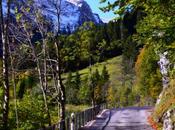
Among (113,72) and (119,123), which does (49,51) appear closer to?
(119,123)

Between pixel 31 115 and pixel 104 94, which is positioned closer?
pixel 31 115

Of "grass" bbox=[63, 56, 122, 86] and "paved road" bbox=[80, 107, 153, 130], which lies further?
"grass" bbox=[63, 56, 122, 86]

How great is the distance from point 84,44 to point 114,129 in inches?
907

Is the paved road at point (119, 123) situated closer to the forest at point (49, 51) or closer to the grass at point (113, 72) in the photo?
the forest at point (49, 51)

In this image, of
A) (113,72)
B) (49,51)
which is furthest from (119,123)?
(113,72)

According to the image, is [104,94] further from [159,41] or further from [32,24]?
[159,41]

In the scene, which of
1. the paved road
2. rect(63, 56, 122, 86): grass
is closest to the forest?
the paved road

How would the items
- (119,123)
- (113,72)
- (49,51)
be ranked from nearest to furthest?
(119,123) → (49,51) → (113,72)

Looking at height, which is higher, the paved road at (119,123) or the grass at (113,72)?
the grass at (113,72)

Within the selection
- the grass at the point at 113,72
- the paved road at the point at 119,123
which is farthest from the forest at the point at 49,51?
the grass at the point at 113,72

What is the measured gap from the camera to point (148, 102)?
335 feet

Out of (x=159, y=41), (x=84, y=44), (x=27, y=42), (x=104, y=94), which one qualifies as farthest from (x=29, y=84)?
(x=159, y=41)

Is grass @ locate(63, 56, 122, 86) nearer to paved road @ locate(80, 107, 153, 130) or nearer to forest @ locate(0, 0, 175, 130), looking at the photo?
forest @ locate(0, 0, 175, 130)

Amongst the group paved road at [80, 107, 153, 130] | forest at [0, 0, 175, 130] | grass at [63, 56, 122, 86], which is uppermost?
grass at [63, 56, 122, 86]
